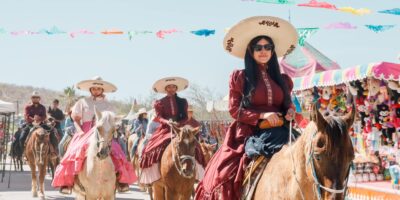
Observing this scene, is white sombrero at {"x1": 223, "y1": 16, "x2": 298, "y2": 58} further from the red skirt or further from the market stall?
the market stall

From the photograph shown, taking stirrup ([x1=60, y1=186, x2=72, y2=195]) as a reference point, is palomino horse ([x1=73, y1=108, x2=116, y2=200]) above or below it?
above

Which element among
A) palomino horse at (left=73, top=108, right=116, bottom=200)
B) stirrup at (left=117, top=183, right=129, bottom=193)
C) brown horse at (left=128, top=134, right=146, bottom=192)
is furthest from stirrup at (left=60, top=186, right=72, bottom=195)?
brown horse at (left=128, top=134, right=146, bottom=192)

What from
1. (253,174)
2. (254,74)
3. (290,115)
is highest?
(254,74)

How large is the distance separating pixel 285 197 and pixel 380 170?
974 cm

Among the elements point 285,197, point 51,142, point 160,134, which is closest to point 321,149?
point 285,197

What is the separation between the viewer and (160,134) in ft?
36.1

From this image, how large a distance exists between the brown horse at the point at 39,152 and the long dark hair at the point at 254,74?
1187 centimetres

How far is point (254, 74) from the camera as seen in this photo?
5418 mm

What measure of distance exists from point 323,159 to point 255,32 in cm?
190

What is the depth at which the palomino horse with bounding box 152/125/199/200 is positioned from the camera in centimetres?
1015

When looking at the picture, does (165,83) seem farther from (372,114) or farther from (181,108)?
(372,114)

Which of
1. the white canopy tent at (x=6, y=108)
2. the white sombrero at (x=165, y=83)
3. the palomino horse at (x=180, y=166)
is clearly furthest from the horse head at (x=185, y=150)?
the white canopy tent at (x=6, y=108)

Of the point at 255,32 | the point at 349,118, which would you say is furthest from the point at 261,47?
the point at 349,118

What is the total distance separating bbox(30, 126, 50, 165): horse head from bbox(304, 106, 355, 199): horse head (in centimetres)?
1374
